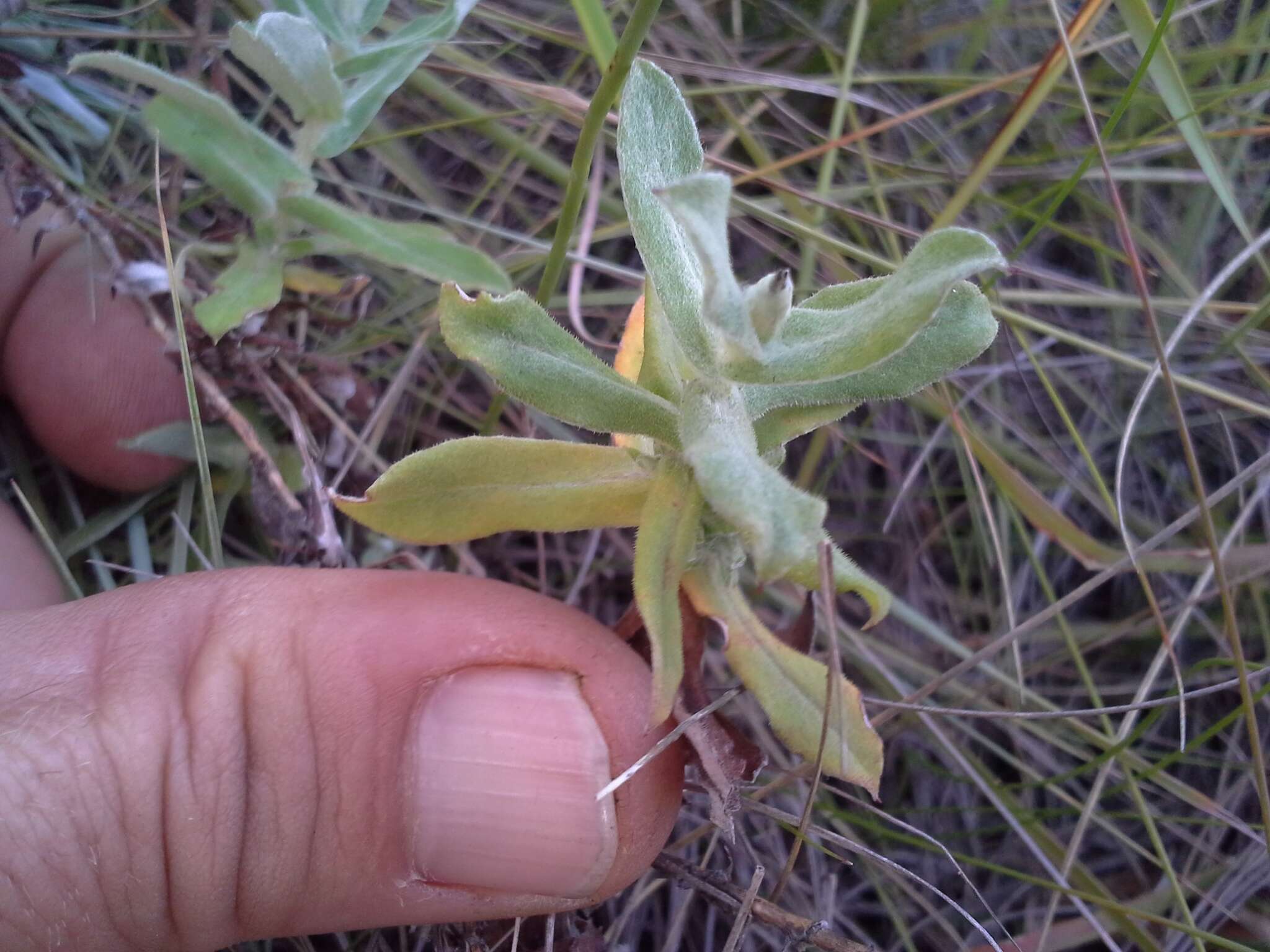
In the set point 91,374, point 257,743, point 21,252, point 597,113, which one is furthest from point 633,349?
point 21,252

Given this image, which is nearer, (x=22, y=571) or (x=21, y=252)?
(x=22, y=571)

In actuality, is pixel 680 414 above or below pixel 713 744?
above

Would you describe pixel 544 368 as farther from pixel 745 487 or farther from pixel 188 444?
pixel 188 444

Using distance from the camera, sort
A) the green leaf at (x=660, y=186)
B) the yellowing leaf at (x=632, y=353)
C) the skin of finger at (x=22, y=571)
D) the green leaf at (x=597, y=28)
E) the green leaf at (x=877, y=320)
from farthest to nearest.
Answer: the green leaf at (x=597, y=28), the skin of finger at (x=22, y=571), the yellowing leaf at (x=632, y=353), the green leaf at (x=660, y=186), the green leaf at (x=877, y=320)

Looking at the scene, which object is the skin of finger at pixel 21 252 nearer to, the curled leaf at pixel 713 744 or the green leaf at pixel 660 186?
the green leaf at pixel 660 186

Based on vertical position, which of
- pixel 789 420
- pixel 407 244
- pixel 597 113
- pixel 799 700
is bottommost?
pixel 799 700

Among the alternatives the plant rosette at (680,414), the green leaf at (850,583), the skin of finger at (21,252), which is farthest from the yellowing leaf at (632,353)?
the skin of finger at (21,252)

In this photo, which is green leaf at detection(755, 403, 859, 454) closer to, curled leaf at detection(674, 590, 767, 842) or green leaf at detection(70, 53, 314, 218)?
curled leaf at detection(674, 590, 767, 842)
